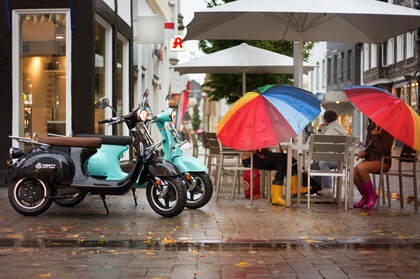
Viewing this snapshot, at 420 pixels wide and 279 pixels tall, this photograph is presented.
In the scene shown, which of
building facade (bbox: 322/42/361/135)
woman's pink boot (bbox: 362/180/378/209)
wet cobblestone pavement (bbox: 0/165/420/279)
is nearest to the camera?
wet cobblestone pavement (bbox: 0/165/420/279)

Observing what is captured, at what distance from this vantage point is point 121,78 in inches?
648

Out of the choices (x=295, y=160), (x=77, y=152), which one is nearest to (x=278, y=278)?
(x=77, y=152)

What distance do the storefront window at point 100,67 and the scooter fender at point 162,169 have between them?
14.5 ft

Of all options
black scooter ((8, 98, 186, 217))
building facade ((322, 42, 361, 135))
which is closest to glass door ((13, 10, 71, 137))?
black scooter ((8, 98, 186, 217))

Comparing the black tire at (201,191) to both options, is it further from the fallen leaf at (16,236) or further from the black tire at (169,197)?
the fallen leaf at (16,236)

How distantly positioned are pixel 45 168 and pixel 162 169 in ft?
4.81

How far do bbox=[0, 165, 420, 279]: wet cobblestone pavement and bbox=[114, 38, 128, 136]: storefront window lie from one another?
6.63m

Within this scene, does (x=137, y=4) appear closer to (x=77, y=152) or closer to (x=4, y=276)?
(x=77, y=152)

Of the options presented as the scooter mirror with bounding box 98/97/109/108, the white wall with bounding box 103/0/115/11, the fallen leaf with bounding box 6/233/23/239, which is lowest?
the fallen leaf with bounding box 6/233/23/239

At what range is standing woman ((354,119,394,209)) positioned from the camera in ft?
32.5

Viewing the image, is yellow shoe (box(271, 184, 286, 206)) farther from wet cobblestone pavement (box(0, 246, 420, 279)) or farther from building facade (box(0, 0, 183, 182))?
building facade (box(0, 0, 183, 182))

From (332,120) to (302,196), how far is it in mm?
1479

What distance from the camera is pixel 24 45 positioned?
12.4 metres

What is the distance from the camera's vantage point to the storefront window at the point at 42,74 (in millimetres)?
12250
